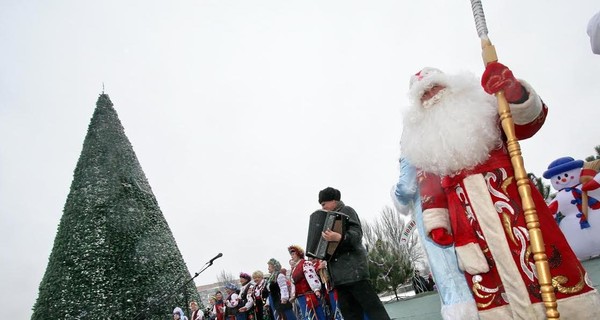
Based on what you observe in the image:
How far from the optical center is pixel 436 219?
85.2 inches

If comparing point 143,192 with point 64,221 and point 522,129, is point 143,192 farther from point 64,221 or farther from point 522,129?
point 522,129

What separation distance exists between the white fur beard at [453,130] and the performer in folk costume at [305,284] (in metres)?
4.16

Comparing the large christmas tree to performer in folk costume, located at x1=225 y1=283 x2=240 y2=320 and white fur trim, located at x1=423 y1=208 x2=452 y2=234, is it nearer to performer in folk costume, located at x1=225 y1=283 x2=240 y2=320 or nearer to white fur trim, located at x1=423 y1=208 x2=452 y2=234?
performer in folk costume, located at x1=225 y1=283 x2=240 y2=320

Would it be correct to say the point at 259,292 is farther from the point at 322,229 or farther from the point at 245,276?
the point at 322,229

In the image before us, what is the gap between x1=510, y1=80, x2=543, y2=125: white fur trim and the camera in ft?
6.81

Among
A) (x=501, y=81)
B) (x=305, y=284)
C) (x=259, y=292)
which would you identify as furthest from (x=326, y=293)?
(x=501, y=81)

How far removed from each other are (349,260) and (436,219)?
1795 millimetres

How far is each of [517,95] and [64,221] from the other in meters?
12.9

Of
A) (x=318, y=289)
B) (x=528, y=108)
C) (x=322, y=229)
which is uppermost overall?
(x=528, y=108)

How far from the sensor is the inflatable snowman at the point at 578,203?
6.13 metres

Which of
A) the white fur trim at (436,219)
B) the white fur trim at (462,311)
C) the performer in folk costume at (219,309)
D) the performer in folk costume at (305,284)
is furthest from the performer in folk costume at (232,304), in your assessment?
the white fur trim at (436,219)

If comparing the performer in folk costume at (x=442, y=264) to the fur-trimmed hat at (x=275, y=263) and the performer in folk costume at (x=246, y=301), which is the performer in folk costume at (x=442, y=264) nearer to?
the fur-trimmed hat at (x=275, y=263)

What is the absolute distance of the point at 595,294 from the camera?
1795 mm

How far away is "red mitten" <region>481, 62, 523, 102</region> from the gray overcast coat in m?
2.19
